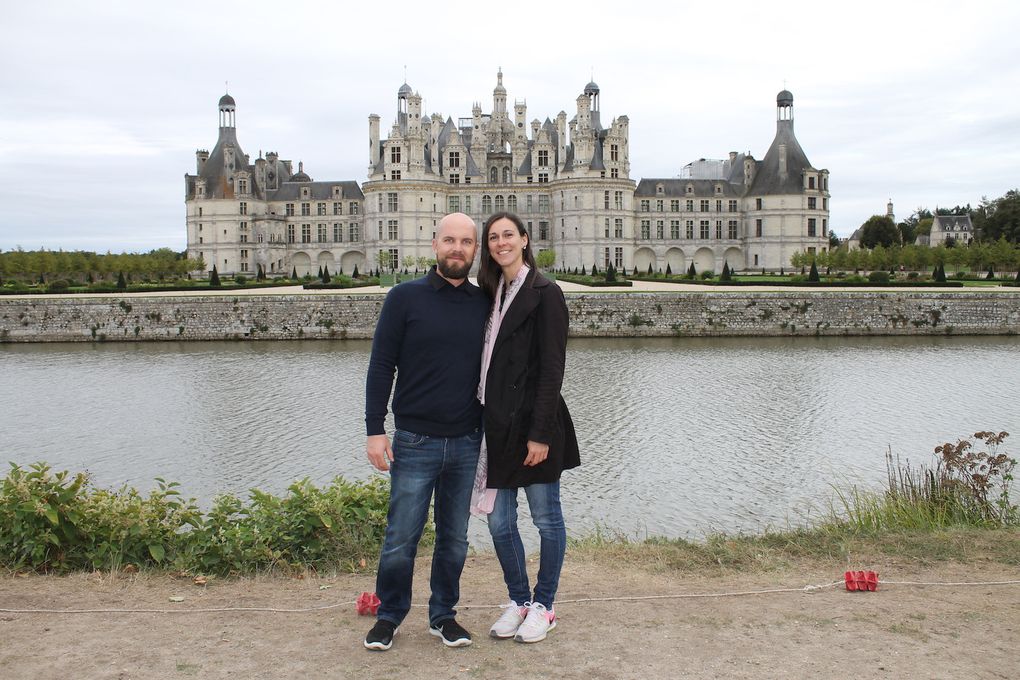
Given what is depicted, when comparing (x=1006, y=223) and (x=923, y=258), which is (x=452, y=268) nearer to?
(x=923, y=258)

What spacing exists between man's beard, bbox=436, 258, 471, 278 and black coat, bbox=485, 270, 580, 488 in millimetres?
294

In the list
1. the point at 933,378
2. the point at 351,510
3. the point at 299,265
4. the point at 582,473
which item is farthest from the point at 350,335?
the point at 299,265

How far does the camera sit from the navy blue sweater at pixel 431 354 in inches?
167

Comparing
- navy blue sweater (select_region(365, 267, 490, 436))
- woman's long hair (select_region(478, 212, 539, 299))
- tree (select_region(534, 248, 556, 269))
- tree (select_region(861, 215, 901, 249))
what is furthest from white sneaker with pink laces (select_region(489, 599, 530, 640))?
tree (select_region(861, 215, 901, 249))

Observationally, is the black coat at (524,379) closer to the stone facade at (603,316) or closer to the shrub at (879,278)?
the stone facade at (603,316)

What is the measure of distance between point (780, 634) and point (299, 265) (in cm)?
5882

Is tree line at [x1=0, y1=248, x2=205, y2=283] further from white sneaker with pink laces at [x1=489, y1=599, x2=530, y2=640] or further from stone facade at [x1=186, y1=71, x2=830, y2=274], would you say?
white sneaker with pink laces at [x1=489, y1=599, x2=530, y2=640]

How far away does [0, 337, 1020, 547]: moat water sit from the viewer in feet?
33.2

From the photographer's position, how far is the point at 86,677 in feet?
12.7

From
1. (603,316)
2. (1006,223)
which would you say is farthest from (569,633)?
(1006,223)

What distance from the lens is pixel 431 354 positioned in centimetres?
424

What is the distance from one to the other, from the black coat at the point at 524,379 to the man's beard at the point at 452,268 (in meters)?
0.29

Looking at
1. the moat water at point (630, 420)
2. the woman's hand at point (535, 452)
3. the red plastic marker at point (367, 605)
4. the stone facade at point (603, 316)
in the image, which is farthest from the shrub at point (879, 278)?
the red plastic marker at point (367, 605)

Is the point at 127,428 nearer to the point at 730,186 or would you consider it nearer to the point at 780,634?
the point at 780,634
